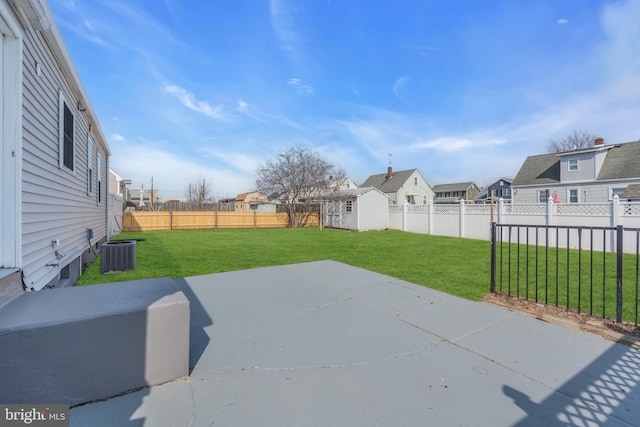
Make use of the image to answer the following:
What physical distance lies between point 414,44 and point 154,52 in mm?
8814

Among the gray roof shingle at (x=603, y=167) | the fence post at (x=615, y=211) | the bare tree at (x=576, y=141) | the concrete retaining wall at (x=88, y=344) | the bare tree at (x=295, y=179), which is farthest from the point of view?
the bare tree at (x=576, y=141)

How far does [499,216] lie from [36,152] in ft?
46.7

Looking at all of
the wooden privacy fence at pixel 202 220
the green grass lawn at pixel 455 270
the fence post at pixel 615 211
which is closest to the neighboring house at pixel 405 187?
the wooden privacy fence at pixel 202 220

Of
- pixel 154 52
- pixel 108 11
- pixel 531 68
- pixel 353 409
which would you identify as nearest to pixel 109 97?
pixel 154 52

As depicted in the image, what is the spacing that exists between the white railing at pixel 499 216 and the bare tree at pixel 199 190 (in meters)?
30.7

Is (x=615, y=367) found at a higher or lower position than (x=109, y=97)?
lower

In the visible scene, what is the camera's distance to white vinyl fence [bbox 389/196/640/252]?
9460 millimetres

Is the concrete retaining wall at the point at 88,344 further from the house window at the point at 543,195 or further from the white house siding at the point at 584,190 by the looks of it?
the house window at the point at 543,195

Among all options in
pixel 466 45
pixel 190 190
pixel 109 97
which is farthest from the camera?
pixel 190 190

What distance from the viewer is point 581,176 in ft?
59.1

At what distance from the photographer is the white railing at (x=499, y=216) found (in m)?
9.47

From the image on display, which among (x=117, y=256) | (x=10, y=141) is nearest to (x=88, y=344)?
(x=10, y=141)

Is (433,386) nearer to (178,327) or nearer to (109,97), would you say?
(178,327)

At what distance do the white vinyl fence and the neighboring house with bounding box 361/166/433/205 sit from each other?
14.7m
